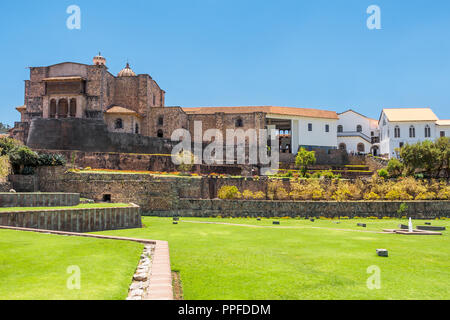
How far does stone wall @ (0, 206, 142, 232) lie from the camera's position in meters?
13.3

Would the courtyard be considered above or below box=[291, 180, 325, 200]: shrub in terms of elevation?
below

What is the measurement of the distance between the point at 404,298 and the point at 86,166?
102 ft

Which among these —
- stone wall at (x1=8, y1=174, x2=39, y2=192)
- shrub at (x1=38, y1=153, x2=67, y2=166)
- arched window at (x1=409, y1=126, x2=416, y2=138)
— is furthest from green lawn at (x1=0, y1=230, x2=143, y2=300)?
arched window at (x1=409, y1=126, x2=416, y2=138)

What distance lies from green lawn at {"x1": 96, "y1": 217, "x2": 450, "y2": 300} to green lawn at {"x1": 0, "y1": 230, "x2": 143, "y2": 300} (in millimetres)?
1142

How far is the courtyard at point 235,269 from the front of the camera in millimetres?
5695

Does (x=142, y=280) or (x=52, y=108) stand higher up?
(x=52, y=108)

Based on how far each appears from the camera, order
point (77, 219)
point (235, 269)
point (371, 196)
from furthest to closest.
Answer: point (371, 196) → point (77, 219) → point (235, 269)

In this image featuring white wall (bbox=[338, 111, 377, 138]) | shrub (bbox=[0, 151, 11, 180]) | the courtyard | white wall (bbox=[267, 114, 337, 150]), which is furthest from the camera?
white wall (bbox=[338, 111, 377, 138])

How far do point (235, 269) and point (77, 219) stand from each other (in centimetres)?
937

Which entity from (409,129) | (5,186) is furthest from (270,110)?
(5,186)

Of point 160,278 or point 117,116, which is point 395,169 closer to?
point 117,116

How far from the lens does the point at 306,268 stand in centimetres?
784

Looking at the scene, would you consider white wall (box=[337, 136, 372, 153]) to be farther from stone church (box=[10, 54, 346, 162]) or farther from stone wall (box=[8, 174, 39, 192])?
stone wall (box=[8, 174, 39, 192])

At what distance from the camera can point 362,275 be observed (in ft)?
23.7
